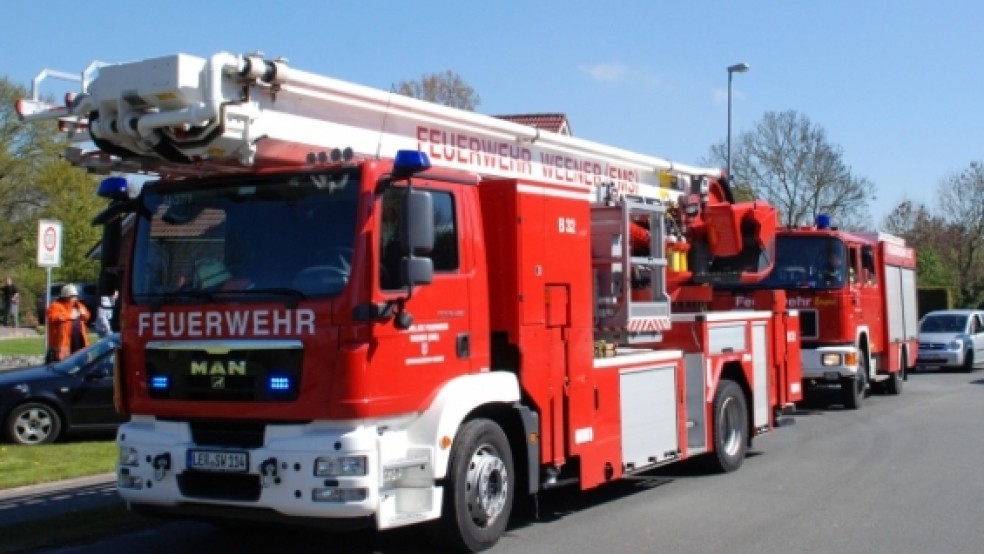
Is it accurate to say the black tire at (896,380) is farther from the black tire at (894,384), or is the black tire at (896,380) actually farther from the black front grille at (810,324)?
the black front grille at (810,324)

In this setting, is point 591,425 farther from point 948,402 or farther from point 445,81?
point 445,81

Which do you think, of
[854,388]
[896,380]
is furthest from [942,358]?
[854,388]

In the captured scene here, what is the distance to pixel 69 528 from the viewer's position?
8836 millimetres

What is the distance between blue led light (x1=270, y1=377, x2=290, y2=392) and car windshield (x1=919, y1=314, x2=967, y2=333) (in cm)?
2535

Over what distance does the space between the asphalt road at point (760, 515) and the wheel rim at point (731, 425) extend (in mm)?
286

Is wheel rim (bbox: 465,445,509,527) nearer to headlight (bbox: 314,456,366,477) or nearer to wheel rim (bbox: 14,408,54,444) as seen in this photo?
headlight (bbox: 314,456,366,477)

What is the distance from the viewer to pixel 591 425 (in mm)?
9125

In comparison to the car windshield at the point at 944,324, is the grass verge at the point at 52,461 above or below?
below

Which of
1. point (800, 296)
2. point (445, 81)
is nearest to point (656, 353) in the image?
point (800, 296)

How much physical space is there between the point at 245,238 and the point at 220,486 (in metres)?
1.64

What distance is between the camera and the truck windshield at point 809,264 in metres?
17.8

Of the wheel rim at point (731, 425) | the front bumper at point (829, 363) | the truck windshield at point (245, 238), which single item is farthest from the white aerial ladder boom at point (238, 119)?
the front bumper at point (829, 363)

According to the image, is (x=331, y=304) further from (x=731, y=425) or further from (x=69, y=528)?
(x=731, y=425)

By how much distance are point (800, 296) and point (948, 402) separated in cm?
403
